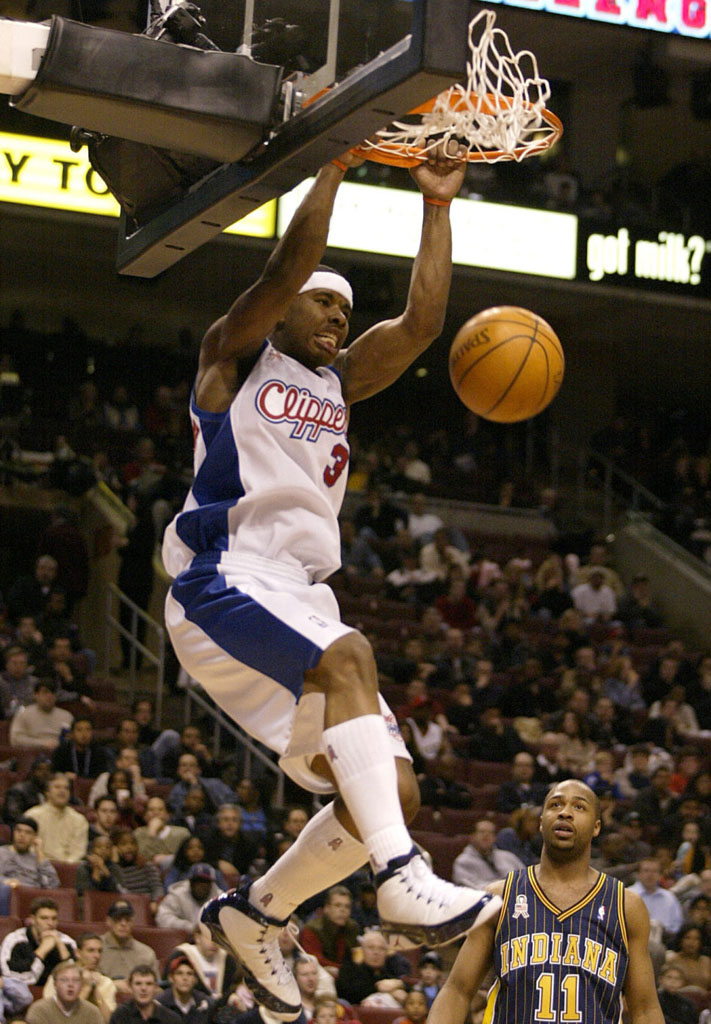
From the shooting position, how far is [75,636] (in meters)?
12.7

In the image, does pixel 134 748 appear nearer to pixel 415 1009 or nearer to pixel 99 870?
pixel 99 870

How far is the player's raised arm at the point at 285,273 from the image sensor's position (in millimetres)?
3852

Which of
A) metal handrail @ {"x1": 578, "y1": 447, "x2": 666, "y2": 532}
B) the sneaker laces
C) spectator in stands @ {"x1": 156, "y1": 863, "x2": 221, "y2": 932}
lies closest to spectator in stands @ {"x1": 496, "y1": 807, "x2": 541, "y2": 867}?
spectator in stands @ {"x1": 156, "y1": 863, "x2": 221, "y2": 932}

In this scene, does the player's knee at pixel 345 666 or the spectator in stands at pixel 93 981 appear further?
the spectator in stands at pixel 93 981

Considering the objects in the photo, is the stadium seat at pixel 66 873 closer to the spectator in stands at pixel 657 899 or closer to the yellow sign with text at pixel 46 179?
the spectator in stands at pixel 657 899

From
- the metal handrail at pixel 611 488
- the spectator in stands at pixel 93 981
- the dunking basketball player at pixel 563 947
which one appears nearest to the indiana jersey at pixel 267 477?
the dunking basketball player at pixel 563 947

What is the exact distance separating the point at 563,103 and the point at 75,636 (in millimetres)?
9456

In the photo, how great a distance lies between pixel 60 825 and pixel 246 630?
235 inches

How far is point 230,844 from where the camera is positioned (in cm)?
966

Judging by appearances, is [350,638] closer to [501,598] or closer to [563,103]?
[501,598]

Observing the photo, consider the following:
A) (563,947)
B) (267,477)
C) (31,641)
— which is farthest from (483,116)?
(31,641)

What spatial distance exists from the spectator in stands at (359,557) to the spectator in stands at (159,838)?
537 centimetres

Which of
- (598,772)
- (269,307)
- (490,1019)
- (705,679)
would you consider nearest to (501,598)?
(705,679)

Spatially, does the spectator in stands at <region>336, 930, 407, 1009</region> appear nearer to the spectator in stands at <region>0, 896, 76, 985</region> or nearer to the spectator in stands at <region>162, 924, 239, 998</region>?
the spectator in stands at <region>162, 924, 239, 998</region>
